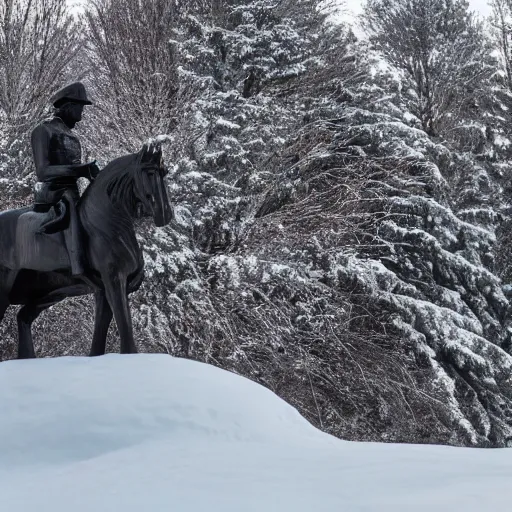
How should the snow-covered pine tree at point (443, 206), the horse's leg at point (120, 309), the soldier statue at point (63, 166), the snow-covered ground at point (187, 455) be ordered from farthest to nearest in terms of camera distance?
the snow-covered pine tree at point (443, 206), the soldier statue at point (63, 166), the horse's leg at point (120, 309), the snow-covered ground at point (187, 455)

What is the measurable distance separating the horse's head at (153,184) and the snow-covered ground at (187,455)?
1061 millimetres

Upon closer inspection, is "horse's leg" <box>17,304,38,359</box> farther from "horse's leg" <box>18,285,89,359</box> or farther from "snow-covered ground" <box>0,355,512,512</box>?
"snow-covered ground" <box>0,355,512,512</box>

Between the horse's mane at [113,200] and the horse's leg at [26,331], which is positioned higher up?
the horse's mane at [113,200]

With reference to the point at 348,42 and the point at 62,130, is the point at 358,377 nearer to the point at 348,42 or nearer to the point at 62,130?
the point at 348,42

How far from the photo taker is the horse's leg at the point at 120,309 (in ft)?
24.3

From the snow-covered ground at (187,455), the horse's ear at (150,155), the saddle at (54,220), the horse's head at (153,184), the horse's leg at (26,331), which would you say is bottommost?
the snow-covered ground at (187,455)

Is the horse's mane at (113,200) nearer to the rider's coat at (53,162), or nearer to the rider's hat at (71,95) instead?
the rider's coat at (53,162)

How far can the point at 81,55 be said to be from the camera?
2145 cm

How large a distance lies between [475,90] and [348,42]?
3941 mm

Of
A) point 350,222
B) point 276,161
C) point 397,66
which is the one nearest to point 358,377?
point 350,222

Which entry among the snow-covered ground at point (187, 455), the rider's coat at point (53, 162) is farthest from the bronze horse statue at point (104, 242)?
the snow-covered ground at point (187, 455)

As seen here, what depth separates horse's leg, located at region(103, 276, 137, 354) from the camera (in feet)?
24.3

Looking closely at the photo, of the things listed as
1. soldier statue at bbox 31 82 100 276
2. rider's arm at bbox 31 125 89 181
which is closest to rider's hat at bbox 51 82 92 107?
soldier statue at bbox 31 82 100 276

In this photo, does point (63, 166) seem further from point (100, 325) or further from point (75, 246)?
point (100, 325)
